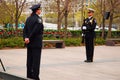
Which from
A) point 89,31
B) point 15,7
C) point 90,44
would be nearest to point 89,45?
point 90,44

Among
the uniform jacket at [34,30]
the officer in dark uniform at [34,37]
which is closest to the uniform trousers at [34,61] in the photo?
the officer in dark uniform at [34,37]

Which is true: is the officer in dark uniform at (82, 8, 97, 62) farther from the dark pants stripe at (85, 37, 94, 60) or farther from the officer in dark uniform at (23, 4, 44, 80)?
the officer in dark uniform at (23, 4, 44, 80)

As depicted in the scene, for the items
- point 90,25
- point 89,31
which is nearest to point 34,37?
point 90,25

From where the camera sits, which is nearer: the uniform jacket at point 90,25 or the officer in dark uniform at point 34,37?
the officer in dark uniform at point 34,37

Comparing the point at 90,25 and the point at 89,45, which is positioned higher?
the point at 90,25

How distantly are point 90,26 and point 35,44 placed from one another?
5.37 m

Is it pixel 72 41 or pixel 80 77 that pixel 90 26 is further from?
pixel 72 41

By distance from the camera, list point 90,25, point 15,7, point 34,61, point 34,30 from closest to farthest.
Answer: point 34,30 → point 34,61 → point 90,25 → point 15,7

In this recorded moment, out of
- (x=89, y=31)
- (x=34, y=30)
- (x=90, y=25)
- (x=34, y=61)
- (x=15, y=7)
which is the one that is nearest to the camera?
(x=34, y=30)

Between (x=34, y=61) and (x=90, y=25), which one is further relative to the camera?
(x=90, y=25)

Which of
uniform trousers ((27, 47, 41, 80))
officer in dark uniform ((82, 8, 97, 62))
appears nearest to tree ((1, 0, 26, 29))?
officer in dark uniform ((82, 8, 97, 62))

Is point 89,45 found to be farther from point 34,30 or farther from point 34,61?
point 34,30

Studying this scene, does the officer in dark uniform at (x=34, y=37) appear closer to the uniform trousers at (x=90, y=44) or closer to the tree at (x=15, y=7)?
the uniform trousers at (x=90, y=44)

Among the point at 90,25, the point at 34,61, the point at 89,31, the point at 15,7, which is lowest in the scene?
the point at 34,61
